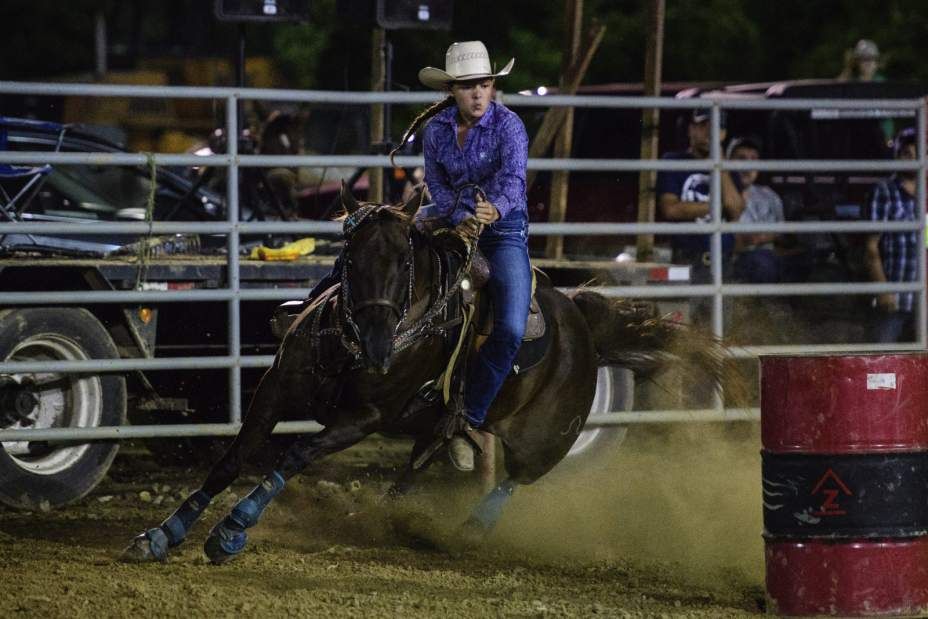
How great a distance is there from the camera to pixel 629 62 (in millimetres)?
23547

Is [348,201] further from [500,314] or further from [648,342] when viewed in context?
[648,342]

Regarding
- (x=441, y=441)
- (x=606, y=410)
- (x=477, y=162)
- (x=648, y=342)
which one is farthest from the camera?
(x=606, y=410)

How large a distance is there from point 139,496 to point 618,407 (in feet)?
9.38

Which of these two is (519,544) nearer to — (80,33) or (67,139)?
(67,139)

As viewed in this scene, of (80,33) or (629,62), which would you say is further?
(80,33)

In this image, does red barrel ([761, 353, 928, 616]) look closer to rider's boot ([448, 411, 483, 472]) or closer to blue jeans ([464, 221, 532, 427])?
blue jeans ([464, 221, 532, 427])

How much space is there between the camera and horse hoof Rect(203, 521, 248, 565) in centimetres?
605

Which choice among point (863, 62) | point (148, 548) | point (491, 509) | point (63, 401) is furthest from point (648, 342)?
point (863, 62)

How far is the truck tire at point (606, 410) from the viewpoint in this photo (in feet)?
29.3

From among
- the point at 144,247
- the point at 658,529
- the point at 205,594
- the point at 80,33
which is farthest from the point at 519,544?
the point at 80,33

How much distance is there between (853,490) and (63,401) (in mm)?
4293

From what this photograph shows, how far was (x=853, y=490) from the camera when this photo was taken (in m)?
5.51

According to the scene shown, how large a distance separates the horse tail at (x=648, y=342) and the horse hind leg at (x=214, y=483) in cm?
183

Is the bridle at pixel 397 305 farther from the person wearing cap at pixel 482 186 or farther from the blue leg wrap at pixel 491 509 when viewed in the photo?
the blue leg wrap at pixel 491 509
